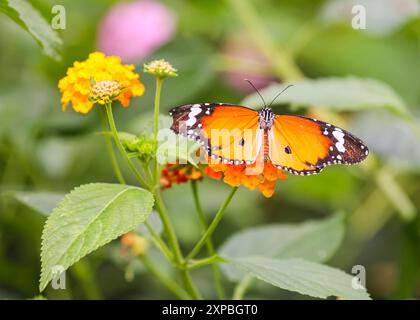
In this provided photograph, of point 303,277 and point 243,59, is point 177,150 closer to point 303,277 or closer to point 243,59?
point 303,277

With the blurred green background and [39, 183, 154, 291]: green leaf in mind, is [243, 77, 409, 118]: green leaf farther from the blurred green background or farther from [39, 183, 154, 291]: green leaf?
[39, 183, 154, 291]: green leaf

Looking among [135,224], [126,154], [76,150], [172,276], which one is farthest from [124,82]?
[76,150]

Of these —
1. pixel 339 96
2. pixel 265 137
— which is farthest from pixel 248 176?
pixel 339 96

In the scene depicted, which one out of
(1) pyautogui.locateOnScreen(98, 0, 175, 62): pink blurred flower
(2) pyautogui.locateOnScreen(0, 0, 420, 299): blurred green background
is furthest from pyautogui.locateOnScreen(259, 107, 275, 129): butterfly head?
(1) pyautogui.locateOnScreen(98, 0, 175, 62): pink blurred flower

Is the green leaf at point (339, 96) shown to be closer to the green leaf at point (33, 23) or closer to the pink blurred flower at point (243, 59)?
the green leaf at point (33, 23)

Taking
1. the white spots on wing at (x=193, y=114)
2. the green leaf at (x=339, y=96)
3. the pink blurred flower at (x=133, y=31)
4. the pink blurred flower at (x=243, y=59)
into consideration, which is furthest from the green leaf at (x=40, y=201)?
the pink blurred flower at (x=243, y=59)
